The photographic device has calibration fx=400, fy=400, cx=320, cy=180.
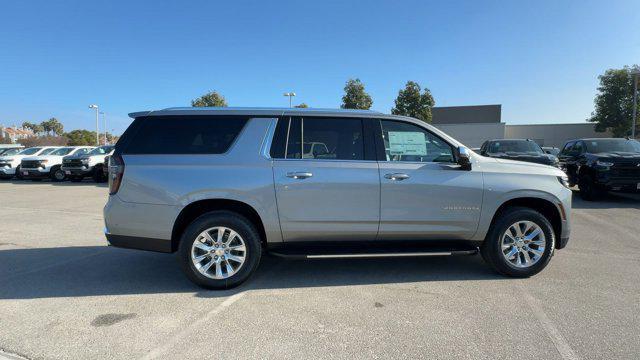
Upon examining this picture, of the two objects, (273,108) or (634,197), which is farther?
(634,197)

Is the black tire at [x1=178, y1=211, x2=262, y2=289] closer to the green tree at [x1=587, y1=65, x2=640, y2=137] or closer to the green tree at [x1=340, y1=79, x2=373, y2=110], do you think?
the green tree at [x1=340, y1=79, x2=373, y2=110]

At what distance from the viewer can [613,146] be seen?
1114 centimetres

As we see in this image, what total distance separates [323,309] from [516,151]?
36.9 feet

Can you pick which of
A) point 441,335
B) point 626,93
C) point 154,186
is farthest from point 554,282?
point 626,93

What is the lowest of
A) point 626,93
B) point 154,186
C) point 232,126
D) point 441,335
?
point 441,335

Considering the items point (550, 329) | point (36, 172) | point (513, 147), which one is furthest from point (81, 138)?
point (550, 329)

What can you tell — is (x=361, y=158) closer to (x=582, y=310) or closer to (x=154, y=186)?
(x=154, y=186)

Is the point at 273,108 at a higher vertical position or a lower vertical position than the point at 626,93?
lower

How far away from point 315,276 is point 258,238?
918 mm

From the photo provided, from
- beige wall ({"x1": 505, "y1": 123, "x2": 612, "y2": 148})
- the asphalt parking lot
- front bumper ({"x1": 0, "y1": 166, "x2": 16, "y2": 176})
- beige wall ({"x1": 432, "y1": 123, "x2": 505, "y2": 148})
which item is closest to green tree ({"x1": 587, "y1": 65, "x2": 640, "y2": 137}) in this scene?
beige wall ({"x1": 505, "y1": 123, "x2": 612, "y2": 148})

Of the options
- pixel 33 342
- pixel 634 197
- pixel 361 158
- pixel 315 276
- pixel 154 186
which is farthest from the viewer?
pixel 634 197

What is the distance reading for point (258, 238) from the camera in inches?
167

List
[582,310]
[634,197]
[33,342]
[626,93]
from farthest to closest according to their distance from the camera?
[626,93], [634,197], [582,310], [33,342]

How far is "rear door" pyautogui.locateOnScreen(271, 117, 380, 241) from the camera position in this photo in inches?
166
